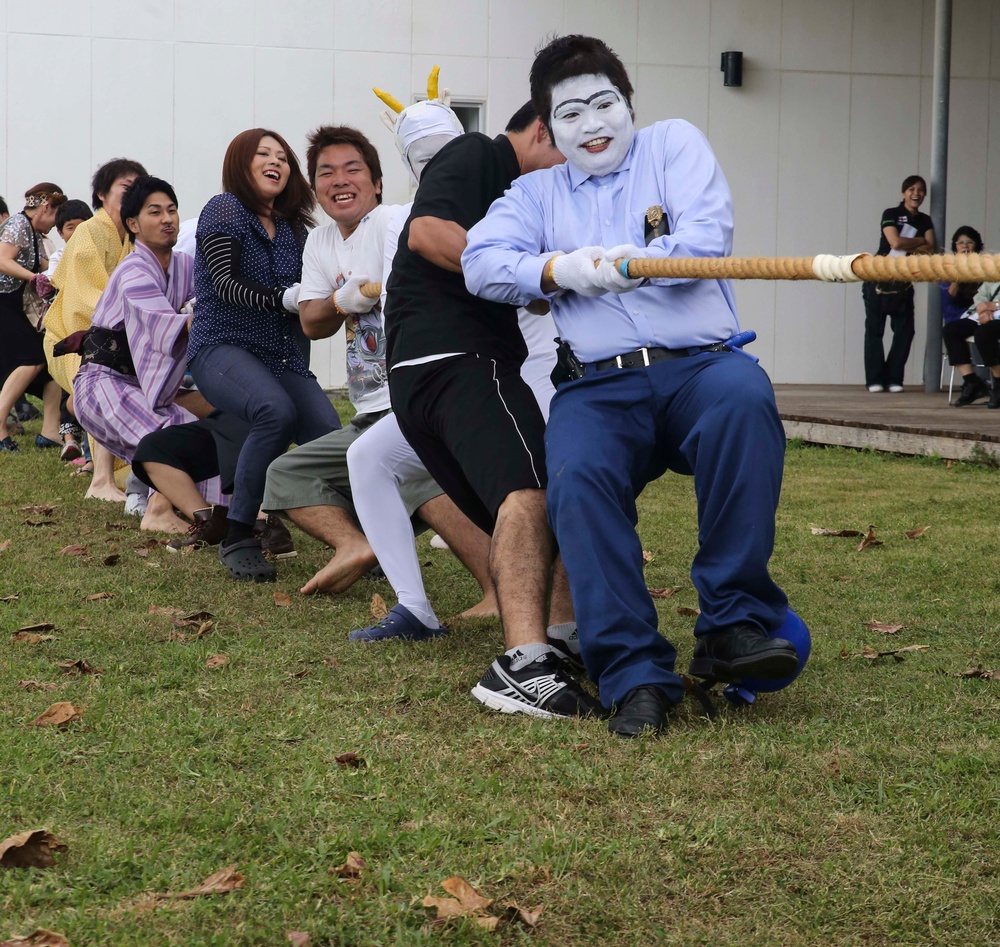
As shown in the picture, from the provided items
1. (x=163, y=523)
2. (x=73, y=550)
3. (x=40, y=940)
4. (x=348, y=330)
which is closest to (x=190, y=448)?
(x=163, y=523)

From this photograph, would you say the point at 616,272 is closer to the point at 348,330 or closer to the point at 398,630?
the point at 398,630

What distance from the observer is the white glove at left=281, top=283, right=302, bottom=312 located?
5.58 m

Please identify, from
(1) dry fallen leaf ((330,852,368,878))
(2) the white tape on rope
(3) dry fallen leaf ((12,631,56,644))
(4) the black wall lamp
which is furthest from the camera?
(4) the black wall lamp

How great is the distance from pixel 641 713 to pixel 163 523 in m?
4.09

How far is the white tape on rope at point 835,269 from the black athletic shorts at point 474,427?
1028mm

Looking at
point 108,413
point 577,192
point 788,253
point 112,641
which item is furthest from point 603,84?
point 788,253

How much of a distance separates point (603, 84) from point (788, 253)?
12650 millimetres

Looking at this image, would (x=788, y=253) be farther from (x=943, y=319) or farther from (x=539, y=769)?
(x=539, y=769)

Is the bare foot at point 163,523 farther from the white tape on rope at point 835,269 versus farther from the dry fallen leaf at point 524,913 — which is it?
the dry fallen leaf at point 524,913

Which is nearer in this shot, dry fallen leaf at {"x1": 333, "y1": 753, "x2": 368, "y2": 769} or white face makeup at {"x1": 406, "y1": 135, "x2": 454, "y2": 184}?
dry fallen leaf at {"x1": 333, "y1": 753, "x2": 368, "y2": 769}

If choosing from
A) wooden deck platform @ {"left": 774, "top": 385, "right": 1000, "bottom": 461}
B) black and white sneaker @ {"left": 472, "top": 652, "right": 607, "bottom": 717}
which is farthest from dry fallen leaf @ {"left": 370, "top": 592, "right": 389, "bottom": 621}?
wooden deck platform @ {"left": 774, "top": 385, "right": 1000, "bottom": 461}

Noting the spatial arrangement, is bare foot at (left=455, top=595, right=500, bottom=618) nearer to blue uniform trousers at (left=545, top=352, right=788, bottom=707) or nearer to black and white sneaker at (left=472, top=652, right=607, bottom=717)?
black and white sneaker at (left=472, top=652, right=607, bottom=717)

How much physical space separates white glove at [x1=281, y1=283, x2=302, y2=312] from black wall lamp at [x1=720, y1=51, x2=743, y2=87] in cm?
1077

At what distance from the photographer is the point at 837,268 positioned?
2.91 metres
